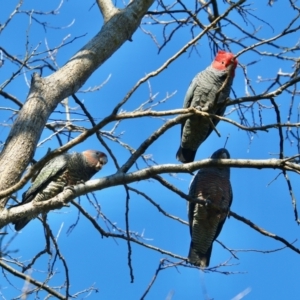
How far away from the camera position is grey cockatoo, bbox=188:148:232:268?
5.48 meters

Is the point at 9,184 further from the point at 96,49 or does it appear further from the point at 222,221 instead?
the point at 222,221

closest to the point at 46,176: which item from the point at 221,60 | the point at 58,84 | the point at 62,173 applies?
the point at 62,173

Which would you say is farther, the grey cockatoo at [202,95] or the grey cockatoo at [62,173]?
the grey cockatoo at [202,95]

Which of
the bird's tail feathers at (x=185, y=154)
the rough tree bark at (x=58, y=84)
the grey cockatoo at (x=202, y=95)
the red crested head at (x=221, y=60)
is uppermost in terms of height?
the red crested head at (x=221, y=60)

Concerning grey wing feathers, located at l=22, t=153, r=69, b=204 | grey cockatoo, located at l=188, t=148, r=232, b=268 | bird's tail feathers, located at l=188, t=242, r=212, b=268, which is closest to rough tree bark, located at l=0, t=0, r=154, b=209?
grey wing feathers, located at l=22, t=153, r=69, b=204

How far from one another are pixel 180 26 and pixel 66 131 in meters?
1.44

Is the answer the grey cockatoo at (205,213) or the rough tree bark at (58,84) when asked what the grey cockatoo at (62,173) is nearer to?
the grey cockatoo at (205,213)

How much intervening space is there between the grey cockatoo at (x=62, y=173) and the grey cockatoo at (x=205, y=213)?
981 mm

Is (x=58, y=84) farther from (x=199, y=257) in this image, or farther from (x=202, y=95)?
(x=199, y=257)

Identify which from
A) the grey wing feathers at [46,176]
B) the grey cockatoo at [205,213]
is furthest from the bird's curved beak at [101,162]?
the grey cockatoo at [205,213]

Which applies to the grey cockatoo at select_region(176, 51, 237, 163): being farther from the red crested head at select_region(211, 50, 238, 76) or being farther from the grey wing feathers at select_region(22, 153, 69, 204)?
the grey wing feathers at select_region(22, 153, 69, 204)

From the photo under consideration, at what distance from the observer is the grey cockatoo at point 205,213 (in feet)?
18.0

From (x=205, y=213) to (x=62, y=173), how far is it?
144 centimetres

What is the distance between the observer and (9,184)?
3.47 m
